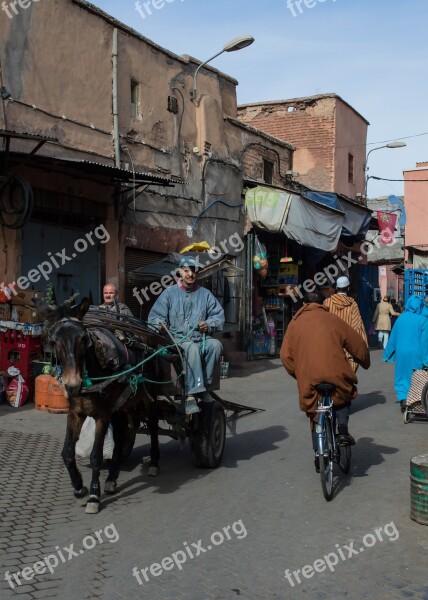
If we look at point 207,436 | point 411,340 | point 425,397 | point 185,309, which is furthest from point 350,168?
point 207,436

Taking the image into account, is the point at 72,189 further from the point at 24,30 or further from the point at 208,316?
the point at 208,316

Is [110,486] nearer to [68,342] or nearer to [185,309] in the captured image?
[68,342]

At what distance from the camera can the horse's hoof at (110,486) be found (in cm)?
611

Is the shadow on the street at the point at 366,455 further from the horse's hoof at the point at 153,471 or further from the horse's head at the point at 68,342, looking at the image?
the horse's head at the point at 68,342

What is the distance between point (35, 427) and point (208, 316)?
357 cm

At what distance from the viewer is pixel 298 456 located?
25.6ft

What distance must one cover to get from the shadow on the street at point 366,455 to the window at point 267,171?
39.9ft

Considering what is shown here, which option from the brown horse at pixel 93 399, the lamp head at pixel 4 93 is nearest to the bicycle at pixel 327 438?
the brown horse at pixel 93 399

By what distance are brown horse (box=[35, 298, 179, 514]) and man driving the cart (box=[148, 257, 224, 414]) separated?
32cm

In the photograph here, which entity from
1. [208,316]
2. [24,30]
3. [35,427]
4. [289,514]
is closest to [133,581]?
[289,514]

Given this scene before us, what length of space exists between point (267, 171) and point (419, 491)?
15507 mm

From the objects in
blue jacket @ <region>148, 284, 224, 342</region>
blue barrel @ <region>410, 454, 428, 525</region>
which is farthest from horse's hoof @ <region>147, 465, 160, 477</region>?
blue barrel @ <region>410, 454, 428, 525</region>

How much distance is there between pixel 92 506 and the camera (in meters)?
5.57

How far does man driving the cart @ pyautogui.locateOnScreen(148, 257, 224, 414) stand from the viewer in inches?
259
